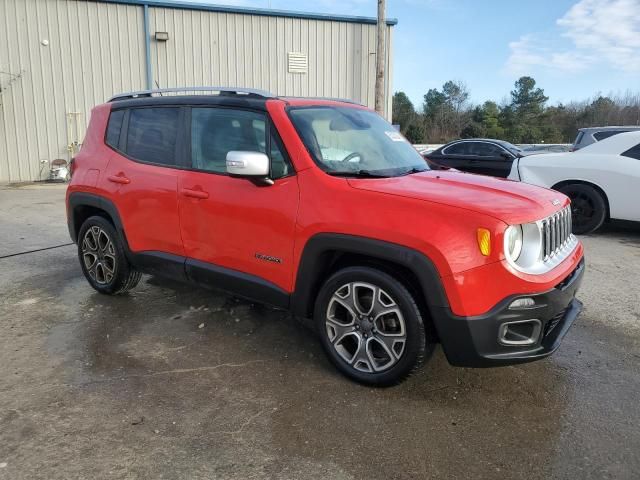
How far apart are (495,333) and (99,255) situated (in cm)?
366

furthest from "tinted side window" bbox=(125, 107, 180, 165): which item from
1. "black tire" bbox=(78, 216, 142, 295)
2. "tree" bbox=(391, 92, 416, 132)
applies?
"tree" bbox=(391, 92, 416, 132)

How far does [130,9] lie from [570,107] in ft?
166

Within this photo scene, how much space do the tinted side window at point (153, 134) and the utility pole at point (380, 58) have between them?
1358 centimetres

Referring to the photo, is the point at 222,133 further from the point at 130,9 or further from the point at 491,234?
the point at 130,9

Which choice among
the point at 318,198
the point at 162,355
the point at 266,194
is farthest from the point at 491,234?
the point at 162,355

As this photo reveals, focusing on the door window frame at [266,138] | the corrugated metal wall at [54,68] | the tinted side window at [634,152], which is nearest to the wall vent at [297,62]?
the corrugated metal wall at [54,68]

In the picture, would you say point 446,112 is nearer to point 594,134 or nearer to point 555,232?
point 594,134

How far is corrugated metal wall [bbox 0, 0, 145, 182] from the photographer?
15.0 m

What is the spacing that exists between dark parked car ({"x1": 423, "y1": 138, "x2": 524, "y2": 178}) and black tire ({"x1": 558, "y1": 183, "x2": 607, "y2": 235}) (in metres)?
4.54

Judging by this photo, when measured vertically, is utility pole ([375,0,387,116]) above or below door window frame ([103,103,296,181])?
above

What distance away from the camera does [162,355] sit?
368 cm

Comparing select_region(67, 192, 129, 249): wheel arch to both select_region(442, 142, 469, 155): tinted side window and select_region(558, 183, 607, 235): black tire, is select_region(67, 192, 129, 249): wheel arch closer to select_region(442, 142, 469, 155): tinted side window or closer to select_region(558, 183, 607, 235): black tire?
select_region(558, 183, 607, 235): black tire

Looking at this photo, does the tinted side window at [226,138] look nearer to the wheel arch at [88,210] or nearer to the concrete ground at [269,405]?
the wheel arch at [88,210]

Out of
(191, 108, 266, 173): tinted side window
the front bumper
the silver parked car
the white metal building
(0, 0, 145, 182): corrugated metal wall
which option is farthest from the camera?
the white metal building
